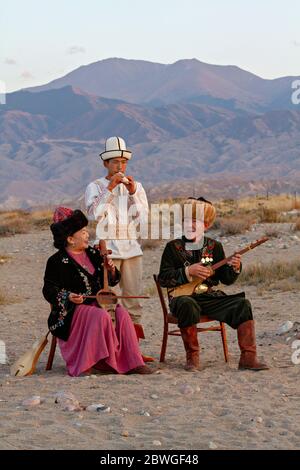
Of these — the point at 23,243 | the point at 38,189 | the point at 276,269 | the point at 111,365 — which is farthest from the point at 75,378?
the point at 38,189

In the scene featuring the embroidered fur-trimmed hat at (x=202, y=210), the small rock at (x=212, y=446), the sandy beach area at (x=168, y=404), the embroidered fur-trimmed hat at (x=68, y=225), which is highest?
the embroidered fur-trimmed hat at (x=202, y=210)

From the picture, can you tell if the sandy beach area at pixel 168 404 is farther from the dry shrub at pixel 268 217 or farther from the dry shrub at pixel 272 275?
the dry shrub at pixel 268 217

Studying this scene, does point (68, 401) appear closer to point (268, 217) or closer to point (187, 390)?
point (187, 390)

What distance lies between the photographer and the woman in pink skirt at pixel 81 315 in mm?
7250

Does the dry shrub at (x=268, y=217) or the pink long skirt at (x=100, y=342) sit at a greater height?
the dry shrub at (x=268, y=217)

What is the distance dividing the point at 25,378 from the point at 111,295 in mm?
967

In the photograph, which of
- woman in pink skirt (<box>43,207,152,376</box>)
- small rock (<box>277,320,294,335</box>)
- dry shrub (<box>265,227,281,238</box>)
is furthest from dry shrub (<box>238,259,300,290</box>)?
woman in pink skirt (<box>43,207,152,376</box>)

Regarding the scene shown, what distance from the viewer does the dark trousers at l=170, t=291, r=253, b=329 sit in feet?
24.3

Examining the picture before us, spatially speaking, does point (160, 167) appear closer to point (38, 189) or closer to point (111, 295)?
point (38, 189)

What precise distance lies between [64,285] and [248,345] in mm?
1596

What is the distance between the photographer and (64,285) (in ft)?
24.5

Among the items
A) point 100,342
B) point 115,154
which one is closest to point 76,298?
point 100,342

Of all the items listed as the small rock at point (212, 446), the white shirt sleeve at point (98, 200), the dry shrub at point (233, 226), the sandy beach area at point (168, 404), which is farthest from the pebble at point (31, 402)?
the dry shrub at point (233, 226)

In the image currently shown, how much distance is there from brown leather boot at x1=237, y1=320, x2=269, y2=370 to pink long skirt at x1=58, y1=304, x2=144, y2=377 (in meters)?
0.84
